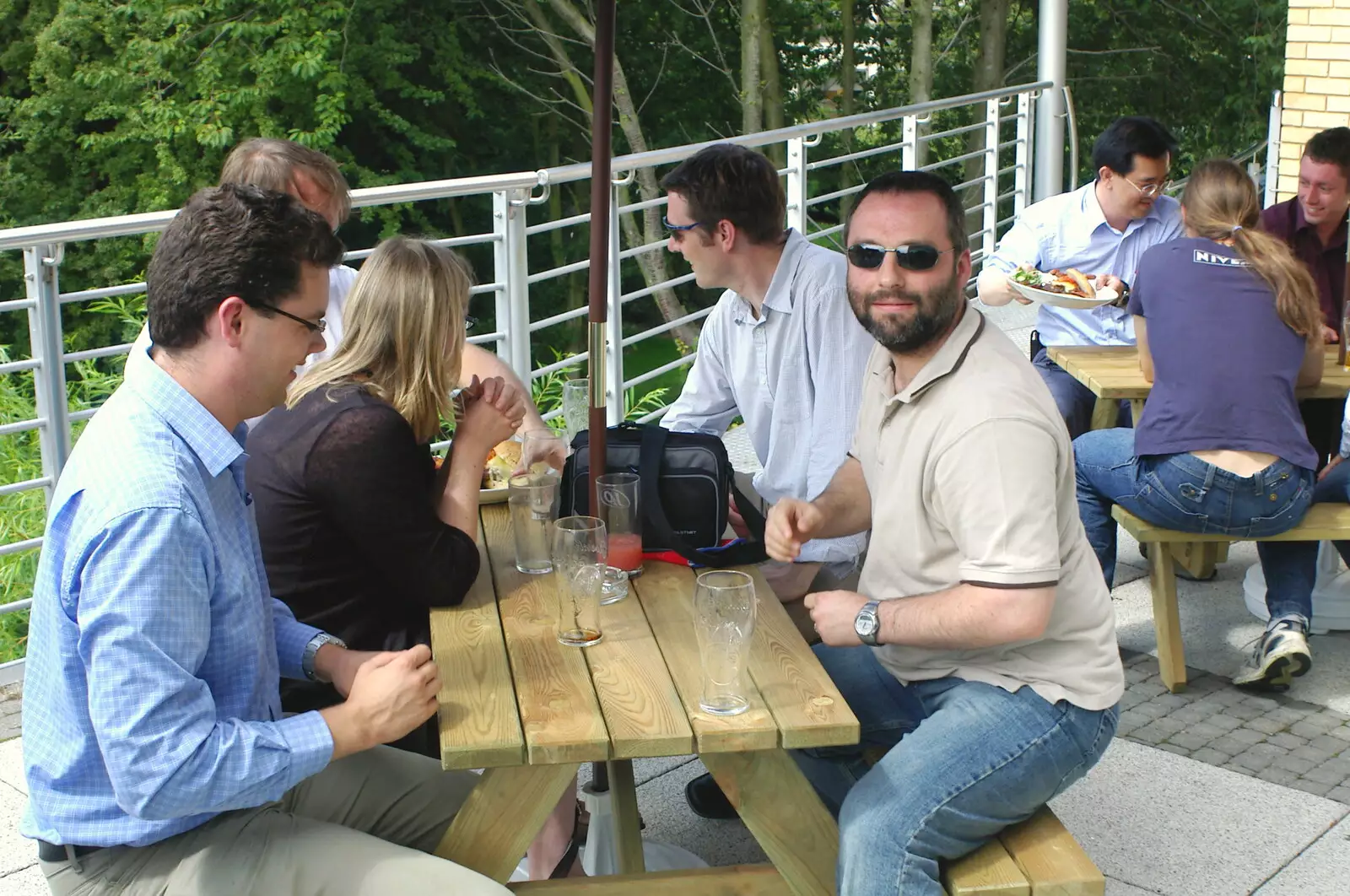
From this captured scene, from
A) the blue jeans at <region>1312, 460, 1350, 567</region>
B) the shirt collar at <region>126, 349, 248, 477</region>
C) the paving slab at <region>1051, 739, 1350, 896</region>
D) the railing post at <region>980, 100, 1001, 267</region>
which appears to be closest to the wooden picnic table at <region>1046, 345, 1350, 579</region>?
the blue jeans at <region>1312, 460, 1350, 567</region>

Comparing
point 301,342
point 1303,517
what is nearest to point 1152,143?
point 1303,517

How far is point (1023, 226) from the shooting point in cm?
511

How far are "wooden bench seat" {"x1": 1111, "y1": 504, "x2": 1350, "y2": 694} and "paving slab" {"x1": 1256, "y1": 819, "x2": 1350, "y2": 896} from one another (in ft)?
2.60

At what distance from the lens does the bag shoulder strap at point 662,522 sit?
2732 mm

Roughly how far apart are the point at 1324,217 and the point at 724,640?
3486 mm

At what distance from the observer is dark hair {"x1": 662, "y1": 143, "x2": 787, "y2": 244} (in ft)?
11.2

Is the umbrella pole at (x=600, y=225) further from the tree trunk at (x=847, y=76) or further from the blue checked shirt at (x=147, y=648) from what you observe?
the tree trunk at (x=847, y=76)

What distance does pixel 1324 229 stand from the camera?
15.8 ft

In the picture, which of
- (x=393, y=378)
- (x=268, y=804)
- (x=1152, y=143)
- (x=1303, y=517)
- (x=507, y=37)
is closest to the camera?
(x=268, y=804)

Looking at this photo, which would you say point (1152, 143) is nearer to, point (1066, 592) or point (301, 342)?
point (1066, 592)

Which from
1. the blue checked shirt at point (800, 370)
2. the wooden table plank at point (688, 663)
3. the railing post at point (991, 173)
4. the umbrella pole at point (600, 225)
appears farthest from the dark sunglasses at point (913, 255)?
the railing post at point (991, 173)

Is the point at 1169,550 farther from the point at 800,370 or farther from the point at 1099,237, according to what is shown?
the point at 1099,237

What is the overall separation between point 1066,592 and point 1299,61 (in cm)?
587

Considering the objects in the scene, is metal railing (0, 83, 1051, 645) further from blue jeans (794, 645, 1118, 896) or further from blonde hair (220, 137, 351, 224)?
blue jeans (794, 645, 1118, 896)
